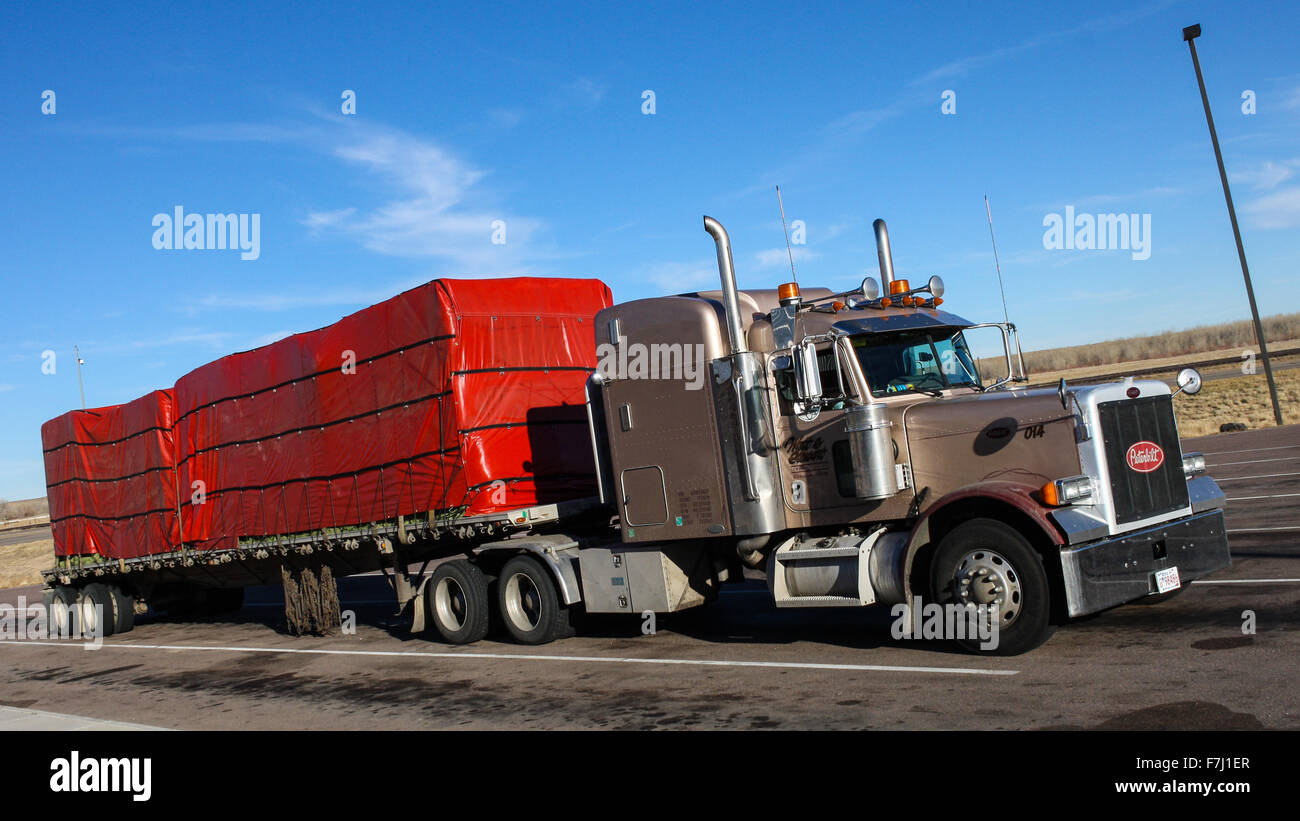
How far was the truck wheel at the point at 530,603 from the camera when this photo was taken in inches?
462

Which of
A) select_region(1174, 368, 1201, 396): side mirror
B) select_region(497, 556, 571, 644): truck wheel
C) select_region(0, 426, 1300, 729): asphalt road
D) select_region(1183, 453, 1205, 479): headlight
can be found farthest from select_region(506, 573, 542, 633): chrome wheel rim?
select_region(1174, 368, 1201, 396): side mirror

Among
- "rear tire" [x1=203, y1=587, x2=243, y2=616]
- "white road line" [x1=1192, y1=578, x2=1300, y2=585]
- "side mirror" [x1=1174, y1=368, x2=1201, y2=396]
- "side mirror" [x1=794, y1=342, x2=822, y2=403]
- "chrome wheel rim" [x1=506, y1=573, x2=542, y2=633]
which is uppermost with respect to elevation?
"side mirror" [x1=794, y1=342, x2=822, y2=403]

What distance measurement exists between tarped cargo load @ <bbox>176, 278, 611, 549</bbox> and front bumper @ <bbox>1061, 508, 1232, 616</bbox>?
6.65 m

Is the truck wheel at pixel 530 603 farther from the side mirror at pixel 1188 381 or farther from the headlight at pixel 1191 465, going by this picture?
the side mirror at pixel 1188 381

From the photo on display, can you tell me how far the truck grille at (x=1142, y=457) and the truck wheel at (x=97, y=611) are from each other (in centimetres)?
1814

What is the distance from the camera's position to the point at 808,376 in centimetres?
882

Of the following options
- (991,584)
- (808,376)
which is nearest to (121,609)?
(808,376)

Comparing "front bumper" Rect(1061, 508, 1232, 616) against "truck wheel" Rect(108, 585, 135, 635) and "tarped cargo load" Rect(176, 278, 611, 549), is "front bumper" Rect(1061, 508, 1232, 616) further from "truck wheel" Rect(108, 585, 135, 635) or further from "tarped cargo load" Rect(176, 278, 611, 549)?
"truck wheel" Rect(108, 585, 135, 635)

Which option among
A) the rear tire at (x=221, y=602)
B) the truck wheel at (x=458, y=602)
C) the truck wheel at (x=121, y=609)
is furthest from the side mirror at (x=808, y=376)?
the truck wheel at (x=121, y=609)

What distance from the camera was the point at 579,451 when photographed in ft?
43.1

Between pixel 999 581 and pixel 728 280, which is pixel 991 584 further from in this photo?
pixel 728 280

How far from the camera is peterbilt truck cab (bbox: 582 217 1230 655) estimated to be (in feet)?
26.0
